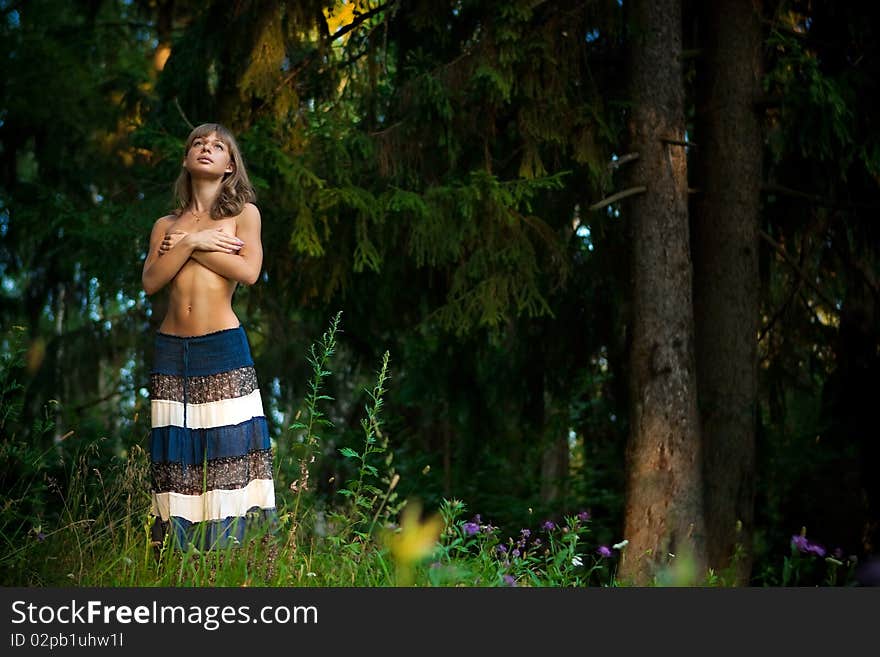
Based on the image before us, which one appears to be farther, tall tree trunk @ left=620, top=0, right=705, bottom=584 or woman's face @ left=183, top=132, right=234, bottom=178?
tall tree trunk @ left=620, top=0, right=705, bottom=584

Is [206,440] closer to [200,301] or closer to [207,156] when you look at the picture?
[200,301]

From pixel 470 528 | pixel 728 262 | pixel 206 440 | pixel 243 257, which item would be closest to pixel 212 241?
pixel 243 257

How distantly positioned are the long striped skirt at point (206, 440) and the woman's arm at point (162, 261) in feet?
0.71

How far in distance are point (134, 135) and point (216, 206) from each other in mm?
2623

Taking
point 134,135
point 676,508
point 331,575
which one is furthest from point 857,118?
point 331,575

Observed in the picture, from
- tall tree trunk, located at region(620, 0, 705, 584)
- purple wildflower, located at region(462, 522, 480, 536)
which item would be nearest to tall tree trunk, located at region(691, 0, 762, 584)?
tall tree trunk, located at region(620, 0, 705, 584)

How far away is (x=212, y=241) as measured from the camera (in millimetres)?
3996

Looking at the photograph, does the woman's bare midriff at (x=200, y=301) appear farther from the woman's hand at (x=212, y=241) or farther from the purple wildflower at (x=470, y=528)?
the purple wildflower at (x=470, y=528)

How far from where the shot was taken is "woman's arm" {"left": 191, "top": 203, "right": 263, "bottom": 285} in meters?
4.01

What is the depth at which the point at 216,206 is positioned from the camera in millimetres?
4164

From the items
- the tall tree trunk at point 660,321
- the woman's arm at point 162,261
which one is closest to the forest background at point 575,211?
the tall tree trunk at point 660,321

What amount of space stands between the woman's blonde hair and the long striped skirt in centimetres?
49

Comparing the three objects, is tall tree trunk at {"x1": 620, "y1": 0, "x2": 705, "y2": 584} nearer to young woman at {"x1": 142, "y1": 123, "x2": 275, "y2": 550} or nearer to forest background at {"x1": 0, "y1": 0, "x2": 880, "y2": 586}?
forest background at {"x1": 0, "y1": 0, "x2": 880, "y2": 586}

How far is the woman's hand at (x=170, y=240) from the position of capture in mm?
4062
